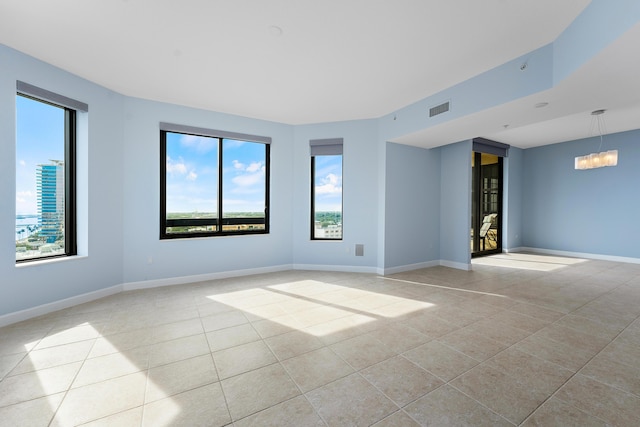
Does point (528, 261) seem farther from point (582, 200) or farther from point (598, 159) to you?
point (598, 159)

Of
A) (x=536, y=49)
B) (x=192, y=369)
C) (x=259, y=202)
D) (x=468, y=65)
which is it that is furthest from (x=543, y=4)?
(x=259, y=202)

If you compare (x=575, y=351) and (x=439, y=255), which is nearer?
(x=575, y=351)

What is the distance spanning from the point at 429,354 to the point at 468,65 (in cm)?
317

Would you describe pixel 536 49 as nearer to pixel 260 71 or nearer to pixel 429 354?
pixel 260 71

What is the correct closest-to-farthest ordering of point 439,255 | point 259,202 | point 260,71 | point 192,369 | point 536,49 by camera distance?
point 192,369 → point 536,49 → point 260,71 → point 259,202 → point 439,255

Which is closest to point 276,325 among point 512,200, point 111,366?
point 111,366

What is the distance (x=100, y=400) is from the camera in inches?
68.2

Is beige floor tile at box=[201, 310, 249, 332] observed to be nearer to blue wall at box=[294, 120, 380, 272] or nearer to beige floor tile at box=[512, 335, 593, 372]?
blue wall at box=[294, 120, 380, 272]

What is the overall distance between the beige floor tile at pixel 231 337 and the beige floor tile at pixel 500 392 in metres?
1.77

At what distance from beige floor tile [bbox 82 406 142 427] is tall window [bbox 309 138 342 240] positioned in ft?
13.1

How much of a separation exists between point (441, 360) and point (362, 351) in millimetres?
641

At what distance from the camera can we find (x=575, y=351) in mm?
2342

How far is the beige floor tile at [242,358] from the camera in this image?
6.82 feet

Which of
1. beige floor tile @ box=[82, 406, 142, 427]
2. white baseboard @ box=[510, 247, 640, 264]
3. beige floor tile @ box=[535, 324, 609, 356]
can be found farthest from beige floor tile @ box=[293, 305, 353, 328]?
white baseboard @ box=[510, 247, 640, 264]
